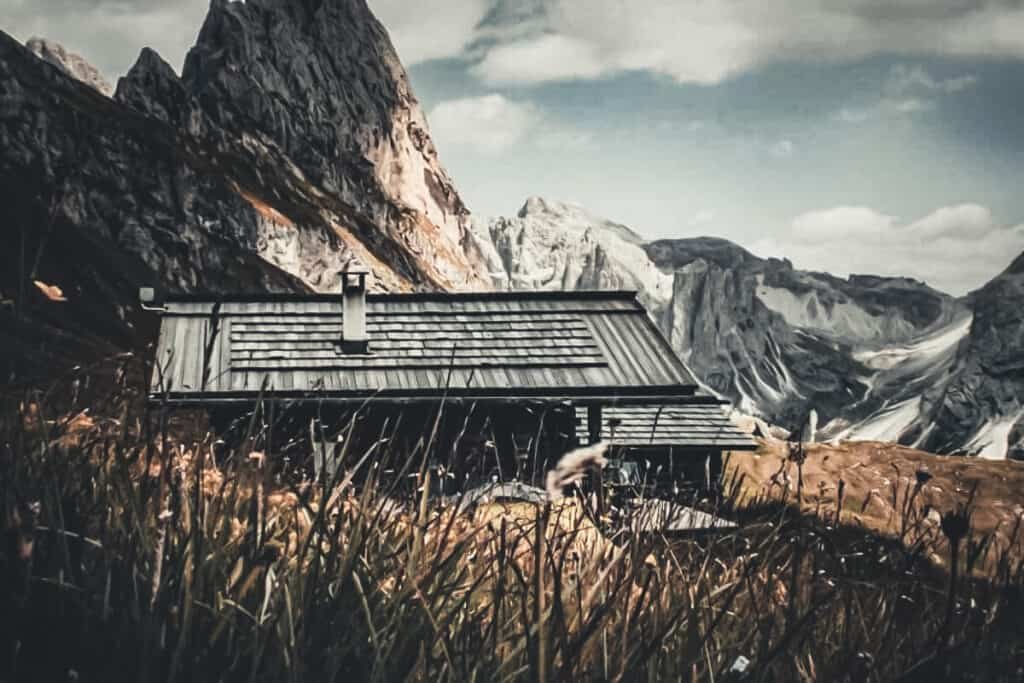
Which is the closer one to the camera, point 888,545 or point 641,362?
point 888,545

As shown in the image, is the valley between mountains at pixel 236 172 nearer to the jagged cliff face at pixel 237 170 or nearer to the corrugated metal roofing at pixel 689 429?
the jagged cliff face at pixel 237 170

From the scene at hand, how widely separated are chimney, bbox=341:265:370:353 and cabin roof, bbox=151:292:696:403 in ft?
0.70

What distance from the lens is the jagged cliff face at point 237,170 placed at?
6400 cm

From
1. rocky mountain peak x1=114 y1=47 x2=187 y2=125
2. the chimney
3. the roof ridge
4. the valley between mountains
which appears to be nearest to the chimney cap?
the chimney

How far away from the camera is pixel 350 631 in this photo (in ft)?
6.17

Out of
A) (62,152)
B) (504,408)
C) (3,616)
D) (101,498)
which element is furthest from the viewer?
(62,152)

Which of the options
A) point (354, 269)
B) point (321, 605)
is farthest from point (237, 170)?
point (321, 605)

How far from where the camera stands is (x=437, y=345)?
1986cm

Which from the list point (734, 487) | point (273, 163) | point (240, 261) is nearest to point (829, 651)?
point (734, 487)

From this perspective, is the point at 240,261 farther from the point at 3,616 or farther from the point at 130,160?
the point at 3,616

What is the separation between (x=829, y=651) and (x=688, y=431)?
26.7m

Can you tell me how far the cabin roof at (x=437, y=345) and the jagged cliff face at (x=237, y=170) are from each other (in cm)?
1459

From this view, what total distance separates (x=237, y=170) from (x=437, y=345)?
295 ft

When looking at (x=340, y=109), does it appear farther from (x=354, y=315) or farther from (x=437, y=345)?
(x=437, y=345)
